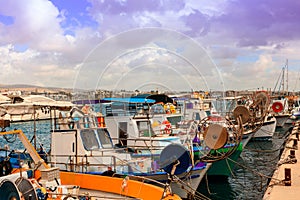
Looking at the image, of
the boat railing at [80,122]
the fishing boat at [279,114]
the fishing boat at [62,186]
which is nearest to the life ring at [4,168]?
the fishing boat at [62,186]

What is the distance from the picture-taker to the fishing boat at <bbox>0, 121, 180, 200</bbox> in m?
7.47

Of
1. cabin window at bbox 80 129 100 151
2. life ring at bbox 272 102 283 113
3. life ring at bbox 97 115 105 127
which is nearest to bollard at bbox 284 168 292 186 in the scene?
cabin window at bbox 80 129 100 151

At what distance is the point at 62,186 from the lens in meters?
8.47

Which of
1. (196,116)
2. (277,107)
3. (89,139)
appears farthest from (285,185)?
(277,107)

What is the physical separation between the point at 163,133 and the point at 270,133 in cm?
2051

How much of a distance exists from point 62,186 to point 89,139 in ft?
17.0

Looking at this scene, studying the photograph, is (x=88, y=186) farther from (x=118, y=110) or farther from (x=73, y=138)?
(x=118, y=110)

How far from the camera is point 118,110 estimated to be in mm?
18625

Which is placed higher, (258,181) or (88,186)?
(88,186)

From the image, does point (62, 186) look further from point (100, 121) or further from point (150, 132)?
point (150, 132)

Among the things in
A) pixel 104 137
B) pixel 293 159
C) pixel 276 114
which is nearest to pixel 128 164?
pixel 104 137

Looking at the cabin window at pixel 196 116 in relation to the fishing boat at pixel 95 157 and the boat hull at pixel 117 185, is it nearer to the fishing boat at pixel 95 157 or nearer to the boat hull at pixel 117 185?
the fishing boat at pixel 95 157

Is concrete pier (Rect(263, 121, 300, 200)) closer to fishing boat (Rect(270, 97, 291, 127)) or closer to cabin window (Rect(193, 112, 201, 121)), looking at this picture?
cabin window (Rect(193, 112, 201, 121))

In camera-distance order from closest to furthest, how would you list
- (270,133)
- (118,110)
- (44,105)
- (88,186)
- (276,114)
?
(88,186)
(44,105)
(118,110)
(270,133)
(276,114)
